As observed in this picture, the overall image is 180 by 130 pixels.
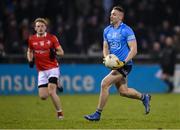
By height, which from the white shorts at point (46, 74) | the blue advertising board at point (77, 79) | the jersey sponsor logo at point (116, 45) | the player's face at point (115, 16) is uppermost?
the player's face at point (115, 16)

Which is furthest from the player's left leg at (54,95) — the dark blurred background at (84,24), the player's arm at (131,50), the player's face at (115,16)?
the dark blurred background at (84,24)

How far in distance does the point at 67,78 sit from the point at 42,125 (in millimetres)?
12186

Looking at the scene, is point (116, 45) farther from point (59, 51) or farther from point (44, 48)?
point (44, 48)

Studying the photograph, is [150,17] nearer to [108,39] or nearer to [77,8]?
[77,8]

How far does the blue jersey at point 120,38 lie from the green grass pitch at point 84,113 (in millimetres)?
1525

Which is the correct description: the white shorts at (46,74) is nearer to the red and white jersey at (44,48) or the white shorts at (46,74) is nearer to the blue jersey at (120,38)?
the red and white jersey at (44,48)

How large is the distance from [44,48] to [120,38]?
204 centimetres

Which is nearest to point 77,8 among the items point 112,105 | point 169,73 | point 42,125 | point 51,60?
point 169,73

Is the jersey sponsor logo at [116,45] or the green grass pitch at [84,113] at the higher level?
the jersey sponsor logo at [116,45]

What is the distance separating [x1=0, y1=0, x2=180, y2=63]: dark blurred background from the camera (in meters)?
26.4

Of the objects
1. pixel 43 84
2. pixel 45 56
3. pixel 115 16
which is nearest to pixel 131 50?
pixel 115 16

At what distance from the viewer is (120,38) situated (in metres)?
14.9

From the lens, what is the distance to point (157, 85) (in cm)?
2703

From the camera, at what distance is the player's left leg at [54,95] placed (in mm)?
15383
